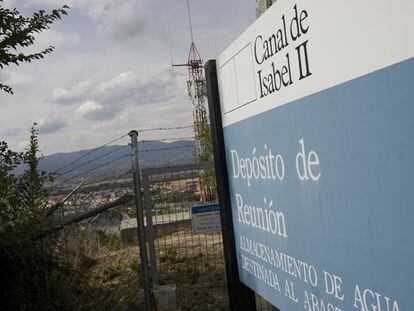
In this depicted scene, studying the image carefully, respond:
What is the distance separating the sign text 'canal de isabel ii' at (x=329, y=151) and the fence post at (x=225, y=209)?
12.6 inches

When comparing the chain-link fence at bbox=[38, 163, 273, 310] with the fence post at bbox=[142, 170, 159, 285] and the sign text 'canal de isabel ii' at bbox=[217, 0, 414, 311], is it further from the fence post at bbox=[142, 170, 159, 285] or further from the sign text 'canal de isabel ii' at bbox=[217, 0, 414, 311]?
the sign text 'canal de isabel ii' at bbox=[217, 0, 414, 311]

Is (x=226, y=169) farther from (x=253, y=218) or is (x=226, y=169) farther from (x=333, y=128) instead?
(x=333, y=128)

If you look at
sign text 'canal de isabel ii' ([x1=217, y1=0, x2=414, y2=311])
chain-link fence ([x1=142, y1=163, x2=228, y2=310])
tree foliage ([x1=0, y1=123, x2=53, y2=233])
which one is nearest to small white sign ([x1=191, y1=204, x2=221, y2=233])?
chain-link fence ([x1=142, y1=163, x2=228, y2=310])

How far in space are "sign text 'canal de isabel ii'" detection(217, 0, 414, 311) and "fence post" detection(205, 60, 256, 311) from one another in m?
0.32

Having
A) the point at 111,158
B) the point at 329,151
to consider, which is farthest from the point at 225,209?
the point at 111,158

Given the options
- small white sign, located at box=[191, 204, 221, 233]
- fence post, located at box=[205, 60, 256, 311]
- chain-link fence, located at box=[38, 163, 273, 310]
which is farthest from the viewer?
small white sign, located at box=[191, 204, 221, 233]

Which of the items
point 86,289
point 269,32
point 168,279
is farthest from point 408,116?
point 168,279

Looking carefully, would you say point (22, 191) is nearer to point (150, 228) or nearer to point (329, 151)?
point (150, 228)

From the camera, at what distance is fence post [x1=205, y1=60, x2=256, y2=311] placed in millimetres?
3252

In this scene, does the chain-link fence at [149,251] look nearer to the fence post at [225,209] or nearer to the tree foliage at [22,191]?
the tree foliage at [22,191]

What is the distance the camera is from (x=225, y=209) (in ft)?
10.8

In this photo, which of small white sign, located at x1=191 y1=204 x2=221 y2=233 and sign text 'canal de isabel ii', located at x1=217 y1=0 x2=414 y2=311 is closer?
sign text 'canal de isabel ii', located at x1=217 y1=0 x2=414 y2=311

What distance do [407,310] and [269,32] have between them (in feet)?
4.70

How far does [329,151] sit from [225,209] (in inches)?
59.9
